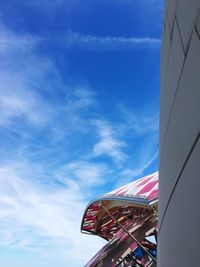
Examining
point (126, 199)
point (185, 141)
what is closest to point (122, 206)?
point (126, 199)

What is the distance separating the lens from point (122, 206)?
20469 mm

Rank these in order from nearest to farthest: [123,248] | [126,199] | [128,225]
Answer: [126,199] < [123,248] < [128,225]

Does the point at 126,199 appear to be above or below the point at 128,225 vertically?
below

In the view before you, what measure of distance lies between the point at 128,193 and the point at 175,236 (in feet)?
51.2

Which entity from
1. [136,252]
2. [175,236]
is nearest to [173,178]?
[175,236]

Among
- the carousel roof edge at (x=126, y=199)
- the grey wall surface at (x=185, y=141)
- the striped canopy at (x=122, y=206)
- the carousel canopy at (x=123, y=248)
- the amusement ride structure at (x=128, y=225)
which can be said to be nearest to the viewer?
the grey wall surface at (x=185, y=141)

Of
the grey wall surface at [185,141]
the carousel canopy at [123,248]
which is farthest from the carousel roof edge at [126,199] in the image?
the grey wall surface at [185,141]

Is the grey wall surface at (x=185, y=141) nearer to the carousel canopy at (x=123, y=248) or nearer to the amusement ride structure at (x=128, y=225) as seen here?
the amusement ride structure at (x=128, y=225)

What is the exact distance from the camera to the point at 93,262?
21766 mm

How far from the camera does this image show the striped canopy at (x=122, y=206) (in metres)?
16.9

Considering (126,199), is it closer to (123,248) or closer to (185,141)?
(123,248)

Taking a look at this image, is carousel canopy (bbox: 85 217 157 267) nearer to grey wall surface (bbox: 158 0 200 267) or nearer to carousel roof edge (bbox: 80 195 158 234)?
carousel roof edge (bbox: 80 195 158 234)

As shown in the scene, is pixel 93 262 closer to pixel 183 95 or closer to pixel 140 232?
pixel 140 232

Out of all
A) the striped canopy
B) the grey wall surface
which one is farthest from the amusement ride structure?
the grey wall surface
